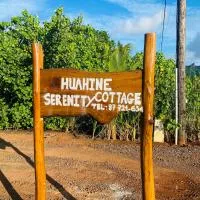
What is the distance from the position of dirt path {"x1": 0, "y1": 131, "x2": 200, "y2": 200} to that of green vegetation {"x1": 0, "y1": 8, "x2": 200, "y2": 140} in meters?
1.14

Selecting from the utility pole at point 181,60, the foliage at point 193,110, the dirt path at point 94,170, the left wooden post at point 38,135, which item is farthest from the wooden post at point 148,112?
the foliage at point 193,110

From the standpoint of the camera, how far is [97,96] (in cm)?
641

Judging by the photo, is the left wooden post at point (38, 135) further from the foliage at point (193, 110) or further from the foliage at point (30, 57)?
the foliage at point (30, 57)

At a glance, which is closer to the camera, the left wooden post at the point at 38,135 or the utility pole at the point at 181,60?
the left wooden post at the point at 38,135

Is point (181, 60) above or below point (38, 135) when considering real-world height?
above

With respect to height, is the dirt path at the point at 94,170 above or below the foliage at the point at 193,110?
below

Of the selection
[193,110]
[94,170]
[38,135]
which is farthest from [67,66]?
[38,135]

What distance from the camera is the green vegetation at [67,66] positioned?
1421cm

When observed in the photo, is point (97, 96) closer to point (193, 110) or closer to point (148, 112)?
point (148, 112)

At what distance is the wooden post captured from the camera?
612 cm

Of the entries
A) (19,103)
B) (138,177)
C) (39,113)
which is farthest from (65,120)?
(39,113)

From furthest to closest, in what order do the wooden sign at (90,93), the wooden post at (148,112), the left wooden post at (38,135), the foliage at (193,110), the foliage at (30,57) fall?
the foliage at (30,57) → the foliage at (193,110) → the left wooden post at (38,135) → the wooden sign at (90,93) → the wooden post at (148,112)

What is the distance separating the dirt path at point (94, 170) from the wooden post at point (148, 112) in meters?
2.18

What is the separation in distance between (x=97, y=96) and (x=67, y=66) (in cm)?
871
